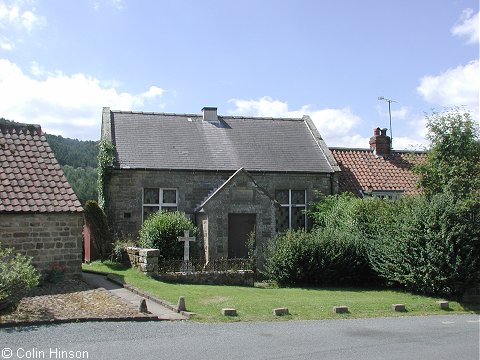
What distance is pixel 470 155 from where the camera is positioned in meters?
23.5

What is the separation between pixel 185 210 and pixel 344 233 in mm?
7430

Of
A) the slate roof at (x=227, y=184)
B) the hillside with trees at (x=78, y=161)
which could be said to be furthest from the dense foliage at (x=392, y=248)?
the hillside with trees at (x=78, y=161)

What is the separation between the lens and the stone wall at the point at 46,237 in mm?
16172

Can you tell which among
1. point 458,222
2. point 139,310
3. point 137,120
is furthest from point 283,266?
point 137,120

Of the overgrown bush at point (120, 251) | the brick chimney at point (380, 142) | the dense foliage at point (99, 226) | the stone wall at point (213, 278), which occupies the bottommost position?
the stone wall at point (213, 278)

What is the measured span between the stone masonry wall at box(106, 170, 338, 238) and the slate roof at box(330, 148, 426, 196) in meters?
4.16

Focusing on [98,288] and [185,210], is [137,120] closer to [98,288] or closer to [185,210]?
[185,210]

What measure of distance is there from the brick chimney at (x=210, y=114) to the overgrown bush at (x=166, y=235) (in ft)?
30.3

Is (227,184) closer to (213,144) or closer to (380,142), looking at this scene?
(213,144)

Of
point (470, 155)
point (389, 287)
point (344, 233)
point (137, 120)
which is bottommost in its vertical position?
point (389, 287)

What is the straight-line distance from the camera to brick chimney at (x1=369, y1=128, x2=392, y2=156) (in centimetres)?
3067

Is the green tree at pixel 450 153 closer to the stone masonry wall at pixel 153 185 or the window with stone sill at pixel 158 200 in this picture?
the stone masonry wall at pixel 153 185

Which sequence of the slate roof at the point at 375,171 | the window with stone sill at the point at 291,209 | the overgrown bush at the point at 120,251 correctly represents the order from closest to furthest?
the overgrown bush at the point at 120,251 < the window with stone sill at the point at 291,209 < the slate roof at the point at 375,171

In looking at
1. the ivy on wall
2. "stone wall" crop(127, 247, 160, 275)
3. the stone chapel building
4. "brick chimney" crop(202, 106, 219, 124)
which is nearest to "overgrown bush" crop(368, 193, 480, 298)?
the stone chapel building
